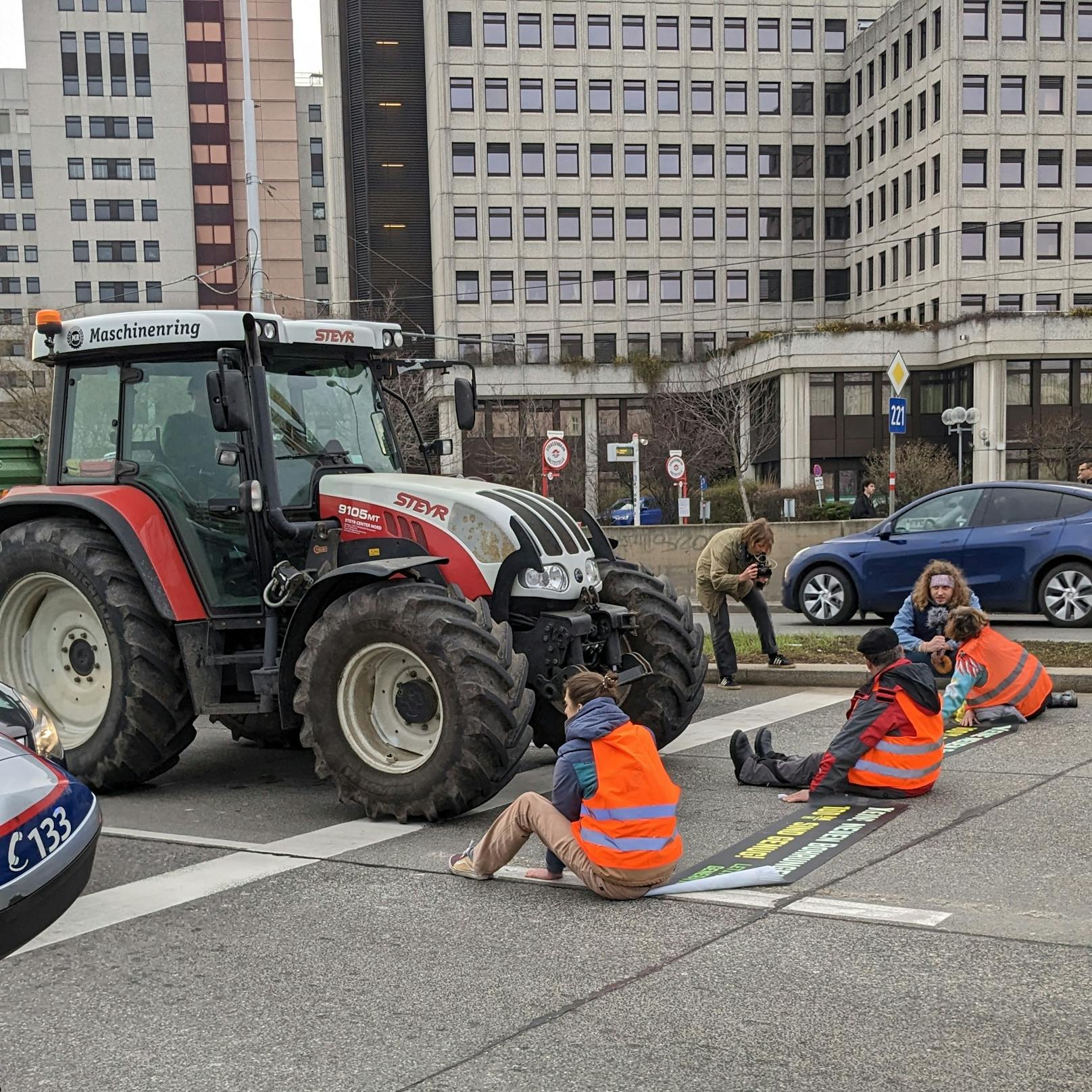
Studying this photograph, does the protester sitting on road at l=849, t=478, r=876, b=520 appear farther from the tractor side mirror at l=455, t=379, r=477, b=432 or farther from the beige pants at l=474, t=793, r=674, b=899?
the beige pants at l=474, t=793, r=674, b=899

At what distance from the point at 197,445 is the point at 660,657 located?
3.20 m

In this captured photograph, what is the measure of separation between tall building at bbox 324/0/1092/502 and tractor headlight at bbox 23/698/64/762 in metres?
57.7

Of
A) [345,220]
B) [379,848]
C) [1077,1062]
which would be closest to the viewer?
[1077,1062]

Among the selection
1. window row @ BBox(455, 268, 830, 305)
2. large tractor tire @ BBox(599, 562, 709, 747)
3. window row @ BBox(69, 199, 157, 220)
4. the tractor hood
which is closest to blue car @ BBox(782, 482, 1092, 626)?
large tractor tire @ BBox(599, 562, 709, 747)

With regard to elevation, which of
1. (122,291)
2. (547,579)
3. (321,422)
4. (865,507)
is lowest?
(865,507)

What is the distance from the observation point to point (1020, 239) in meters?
63.8

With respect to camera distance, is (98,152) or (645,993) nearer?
(645,993)

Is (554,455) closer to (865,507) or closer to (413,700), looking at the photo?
(865,507)

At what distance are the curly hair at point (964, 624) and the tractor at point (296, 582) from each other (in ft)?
6.76

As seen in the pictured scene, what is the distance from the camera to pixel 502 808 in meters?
7.79

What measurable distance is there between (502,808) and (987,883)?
2806 mm

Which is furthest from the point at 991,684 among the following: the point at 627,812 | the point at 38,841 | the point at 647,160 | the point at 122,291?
the point at 122,291

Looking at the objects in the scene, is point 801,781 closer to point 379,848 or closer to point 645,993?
point 379,848

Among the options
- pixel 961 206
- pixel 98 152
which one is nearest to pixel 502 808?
pixel 961 206
